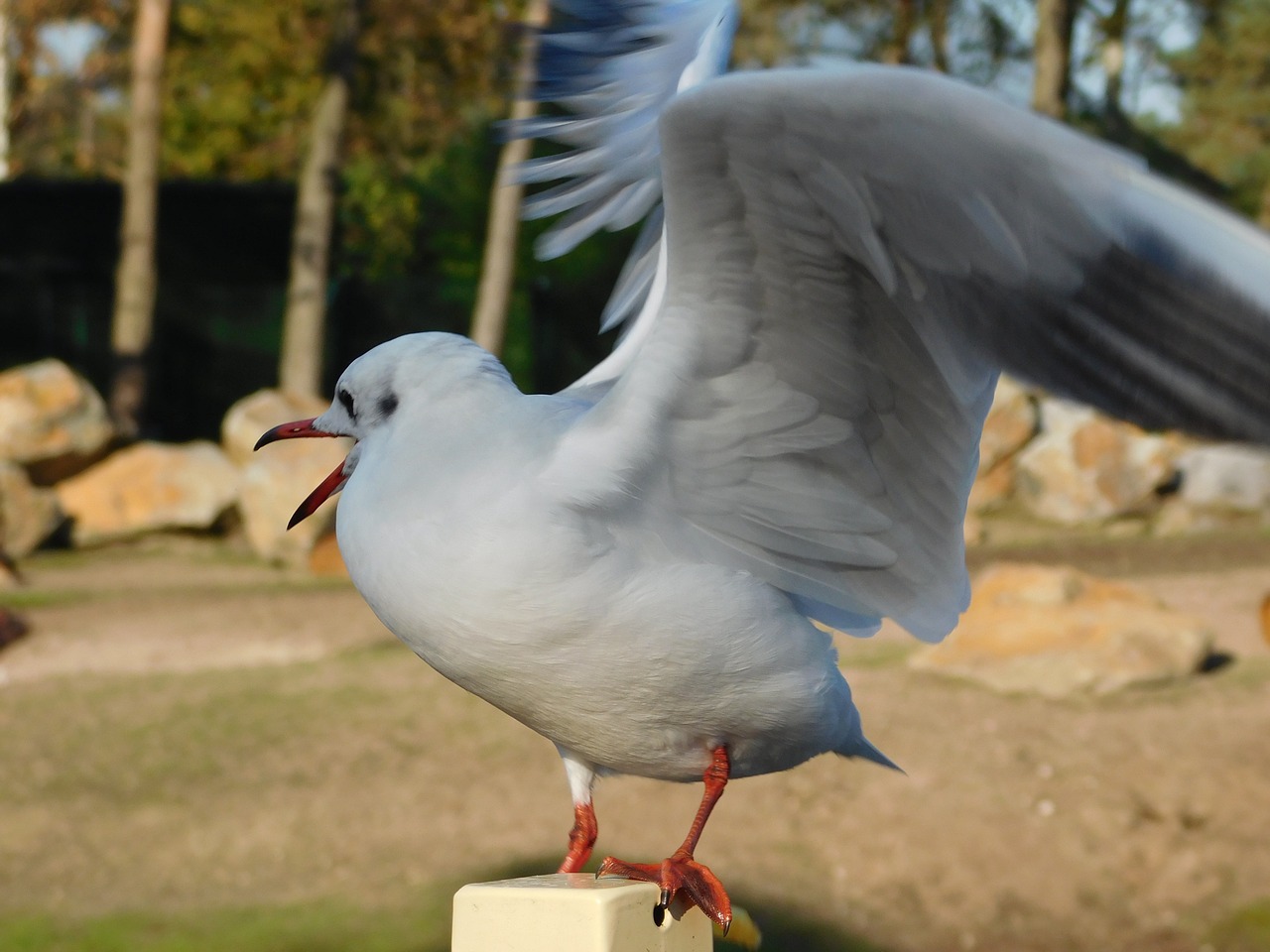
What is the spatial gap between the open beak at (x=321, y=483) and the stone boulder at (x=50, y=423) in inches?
338

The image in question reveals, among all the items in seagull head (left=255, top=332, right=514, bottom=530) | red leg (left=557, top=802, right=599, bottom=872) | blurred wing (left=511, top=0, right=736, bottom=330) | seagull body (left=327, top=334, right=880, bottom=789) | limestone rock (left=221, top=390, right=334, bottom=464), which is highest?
blurred wing (left=511, top=0, right=736, bottom=330)

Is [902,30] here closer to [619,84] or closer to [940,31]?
[940,31]

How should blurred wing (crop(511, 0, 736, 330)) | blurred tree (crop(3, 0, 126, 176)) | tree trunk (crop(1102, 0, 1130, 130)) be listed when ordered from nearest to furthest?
1. blurred wing (crop(511, 0, 736, 330))
2. tree trunk (crop(1102, 0, 1130, 130))
3. blurred tree (crop(3, 0, 126, 176))

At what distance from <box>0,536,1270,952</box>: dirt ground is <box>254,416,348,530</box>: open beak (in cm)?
319

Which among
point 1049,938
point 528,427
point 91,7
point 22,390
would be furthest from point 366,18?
point 528,427

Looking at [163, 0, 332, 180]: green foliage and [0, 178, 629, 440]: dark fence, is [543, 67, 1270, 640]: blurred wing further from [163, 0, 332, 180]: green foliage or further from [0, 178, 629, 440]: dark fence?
[163, 0, 332, 180]: green foliage

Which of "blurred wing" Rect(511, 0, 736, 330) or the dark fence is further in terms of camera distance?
the dark fence

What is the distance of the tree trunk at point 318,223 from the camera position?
11.4 m

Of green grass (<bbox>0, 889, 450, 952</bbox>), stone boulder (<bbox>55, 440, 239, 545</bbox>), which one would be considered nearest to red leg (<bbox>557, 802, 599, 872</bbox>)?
green grass (<bbox>0, 889, 450, 952</bbox>)

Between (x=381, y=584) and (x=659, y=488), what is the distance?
0.35 meters

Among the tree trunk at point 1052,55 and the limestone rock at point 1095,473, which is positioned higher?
the tree trunk at point 1052,55

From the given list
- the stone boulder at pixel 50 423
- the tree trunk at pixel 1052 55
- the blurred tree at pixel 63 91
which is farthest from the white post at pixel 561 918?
the blurred tree at pixel 63 91

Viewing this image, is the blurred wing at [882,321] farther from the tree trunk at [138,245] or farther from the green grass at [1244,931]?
the tree trunk at [138,245]

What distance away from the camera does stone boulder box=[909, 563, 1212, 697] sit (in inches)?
240
